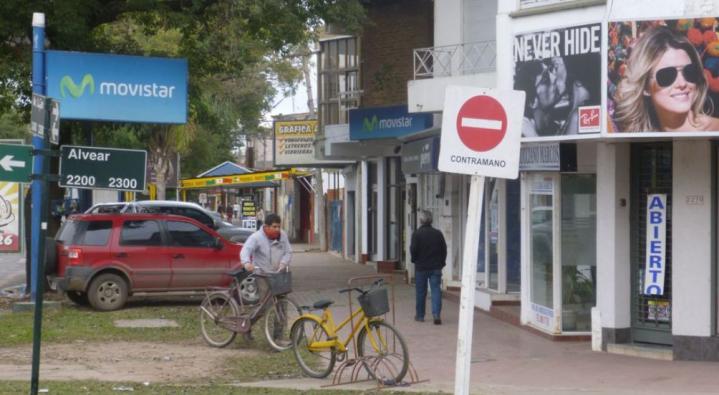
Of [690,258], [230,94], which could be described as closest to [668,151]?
[690,258]

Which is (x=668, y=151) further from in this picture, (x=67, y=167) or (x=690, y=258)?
(x=67, y=167)

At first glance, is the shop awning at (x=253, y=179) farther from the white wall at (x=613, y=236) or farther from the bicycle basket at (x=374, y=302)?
the bicycle basket at (x=374, y=302)

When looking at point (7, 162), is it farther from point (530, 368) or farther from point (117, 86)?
point (117, 86)

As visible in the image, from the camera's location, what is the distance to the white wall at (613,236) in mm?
14031

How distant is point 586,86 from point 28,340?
8.44m

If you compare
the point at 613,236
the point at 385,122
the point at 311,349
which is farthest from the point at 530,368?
the point at 385,122

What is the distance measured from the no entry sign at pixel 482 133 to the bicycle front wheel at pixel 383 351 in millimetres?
4175

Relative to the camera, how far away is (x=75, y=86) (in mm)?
20000

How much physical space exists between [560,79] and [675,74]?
156 centimetres

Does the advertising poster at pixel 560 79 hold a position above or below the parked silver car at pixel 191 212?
above

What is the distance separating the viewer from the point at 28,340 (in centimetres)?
1581

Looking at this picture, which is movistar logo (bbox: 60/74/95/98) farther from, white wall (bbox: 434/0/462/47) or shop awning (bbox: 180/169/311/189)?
shop awning (bbox: 180/169/311/189)

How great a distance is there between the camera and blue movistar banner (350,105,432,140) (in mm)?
23047

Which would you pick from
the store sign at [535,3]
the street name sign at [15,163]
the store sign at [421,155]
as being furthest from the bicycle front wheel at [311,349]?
the store sign at [421,155]
